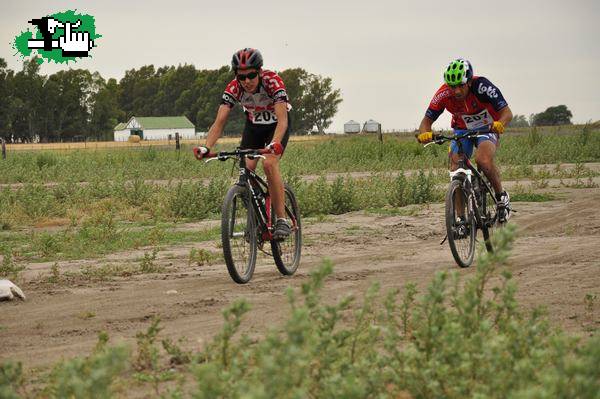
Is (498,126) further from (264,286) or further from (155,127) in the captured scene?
(155,127)

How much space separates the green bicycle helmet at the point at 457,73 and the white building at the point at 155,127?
14158 cm

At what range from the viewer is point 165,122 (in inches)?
6132

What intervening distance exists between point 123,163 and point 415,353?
3366 cm

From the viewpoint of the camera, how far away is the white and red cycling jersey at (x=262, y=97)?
10.1 meters

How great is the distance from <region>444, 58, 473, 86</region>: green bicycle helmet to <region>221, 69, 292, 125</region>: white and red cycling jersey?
179cm

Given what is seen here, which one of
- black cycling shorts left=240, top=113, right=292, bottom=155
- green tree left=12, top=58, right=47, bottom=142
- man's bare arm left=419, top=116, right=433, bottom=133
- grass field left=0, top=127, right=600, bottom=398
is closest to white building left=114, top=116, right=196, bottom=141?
green tree left=12, top=58, right=47, bottom=142

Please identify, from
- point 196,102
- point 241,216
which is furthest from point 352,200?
point 196,102

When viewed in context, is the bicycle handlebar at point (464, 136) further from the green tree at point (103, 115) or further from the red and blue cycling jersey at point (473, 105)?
the green tree at point (103, 115)

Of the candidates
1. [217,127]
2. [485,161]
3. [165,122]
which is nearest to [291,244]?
[217,127]

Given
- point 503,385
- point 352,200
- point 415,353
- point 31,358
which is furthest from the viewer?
point 352,200

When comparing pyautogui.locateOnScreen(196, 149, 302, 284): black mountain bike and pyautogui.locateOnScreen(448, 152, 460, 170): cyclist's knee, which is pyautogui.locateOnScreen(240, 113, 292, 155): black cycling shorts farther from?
pyautogui.locateOnScreen(448, 152, 460, 170): cyclist's knee

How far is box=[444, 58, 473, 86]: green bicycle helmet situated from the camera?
1098cm

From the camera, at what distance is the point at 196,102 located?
5886 inches

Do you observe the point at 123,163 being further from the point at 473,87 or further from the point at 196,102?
the point at 196,102
